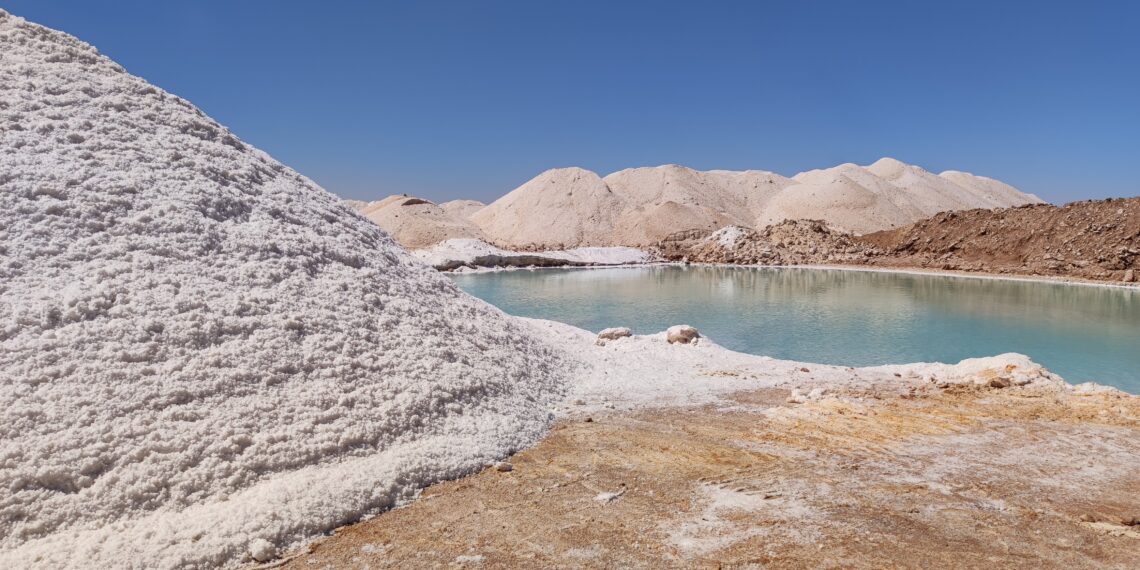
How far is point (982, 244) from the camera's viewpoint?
2870 centimetres

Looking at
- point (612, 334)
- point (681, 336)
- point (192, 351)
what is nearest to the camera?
point (192, 351)

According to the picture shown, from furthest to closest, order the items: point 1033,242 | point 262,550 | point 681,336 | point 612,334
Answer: point 1033,242
point 612,334
point 681,336
point 262,550

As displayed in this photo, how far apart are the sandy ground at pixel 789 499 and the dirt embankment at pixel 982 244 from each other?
22039 millimetres

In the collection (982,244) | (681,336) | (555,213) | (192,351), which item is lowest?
(681,336)

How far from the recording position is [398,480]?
3736mm

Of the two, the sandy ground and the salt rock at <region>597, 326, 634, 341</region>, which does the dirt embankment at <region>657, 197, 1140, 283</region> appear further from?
the sandy ground

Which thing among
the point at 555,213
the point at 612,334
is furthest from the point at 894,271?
the point at 555,213

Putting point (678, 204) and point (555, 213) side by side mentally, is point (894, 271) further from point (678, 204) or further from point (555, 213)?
point (555, 213)

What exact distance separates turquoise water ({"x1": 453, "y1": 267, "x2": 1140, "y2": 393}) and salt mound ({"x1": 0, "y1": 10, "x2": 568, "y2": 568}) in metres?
7.07

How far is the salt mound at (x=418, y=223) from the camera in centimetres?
4140

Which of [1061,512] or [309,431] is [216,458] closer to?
[309,431]

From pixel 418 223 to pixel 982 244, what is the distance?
32.6 meters

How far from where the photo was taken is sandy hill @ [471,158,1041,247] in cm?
4462

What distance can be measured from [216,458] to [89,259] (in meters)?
2.00
